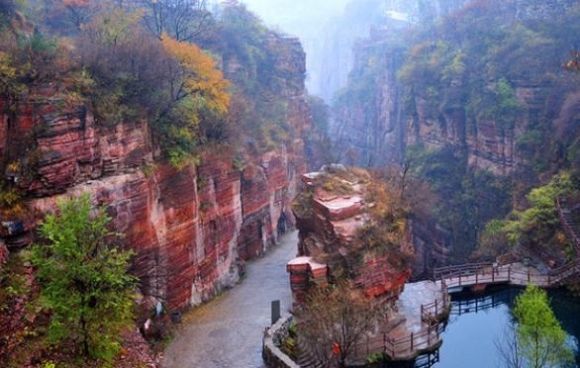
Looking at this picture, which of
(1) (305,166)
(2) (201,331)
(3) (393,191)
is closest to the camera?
(2) (201,331)

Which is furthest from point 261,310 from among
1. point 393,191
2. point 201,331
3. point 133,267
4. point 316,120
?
point 316,120

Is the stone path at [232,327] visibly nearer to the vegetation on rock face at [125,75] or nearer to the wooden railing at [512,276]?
the vegetation on rock face at [125,75]

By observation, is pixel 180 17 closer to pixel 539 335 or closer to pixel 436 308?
pixel 436 308

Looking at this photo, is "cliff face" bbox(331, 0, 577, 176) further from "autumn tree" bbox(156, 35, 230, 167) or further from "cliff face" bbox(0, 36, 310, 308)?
"autumn tree" bbox(156, 35, 230, 167)

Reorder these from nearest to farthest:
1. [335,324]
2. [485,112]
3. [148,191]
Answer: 1. [335,324]
2. [148,191]
3. [485,112]

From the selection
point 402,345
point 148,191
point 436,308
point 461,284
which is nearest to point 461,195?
point 461,284

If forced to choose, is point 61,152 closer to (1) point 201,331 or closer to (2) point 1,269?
(2) point 1,269

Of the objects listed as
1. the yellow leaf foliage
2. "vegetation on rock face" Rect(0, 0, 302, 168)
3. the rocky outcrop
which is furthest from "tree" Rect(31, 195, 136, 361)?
the yellow leaf foliage
